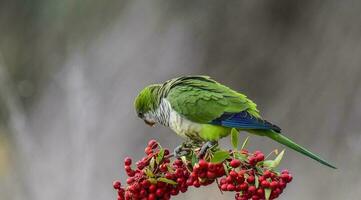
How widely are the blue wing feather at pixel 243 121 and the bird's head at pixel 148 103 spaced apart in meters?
0.47

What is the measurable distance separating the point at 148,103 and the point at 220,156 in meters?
1.28

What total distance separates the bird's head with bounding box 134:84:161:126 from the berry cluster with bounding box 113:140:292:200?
0.88 m

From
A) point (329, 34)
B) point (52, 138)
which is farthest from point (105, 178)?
point (329, 34)

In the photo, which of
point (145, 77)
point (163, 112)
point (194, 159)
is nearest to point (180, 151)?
point (194, 159)

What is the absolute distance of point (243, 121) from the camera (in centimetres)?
376

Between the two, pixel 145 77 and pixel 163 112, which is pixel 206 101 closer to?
pixel 163 112

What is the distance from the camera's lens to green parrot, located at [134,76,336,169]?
3793mm

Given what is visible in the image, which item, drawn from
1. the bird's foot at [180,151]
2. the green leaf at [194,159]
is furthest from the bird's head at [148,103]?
the green leaf at [194,159]

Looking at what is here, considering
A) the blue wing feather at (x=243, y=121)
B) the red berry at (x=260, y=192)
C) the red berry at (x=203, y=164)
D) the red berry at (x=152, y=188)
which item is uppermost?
the blue wing feather at (x=243, y=121)

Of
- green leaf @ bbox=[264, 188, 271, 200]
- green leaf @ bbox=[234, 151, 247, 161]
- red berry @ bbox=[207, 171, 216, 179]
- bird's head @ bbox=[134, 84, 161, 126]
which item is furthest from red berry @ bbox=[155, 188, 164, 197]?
bird's head @ bbox=[134, 84, 161, 126]

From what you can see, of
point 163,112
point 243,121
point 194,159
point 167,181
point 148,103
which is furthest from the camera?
point 148,103

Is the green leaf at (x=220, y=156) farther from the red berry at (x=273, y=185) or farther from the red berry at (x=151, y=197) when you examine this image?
the red berry at (x=151, y=197)

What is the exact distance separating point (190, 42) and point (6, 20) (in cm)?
303

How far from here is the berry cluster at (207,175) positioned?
9.93ft
